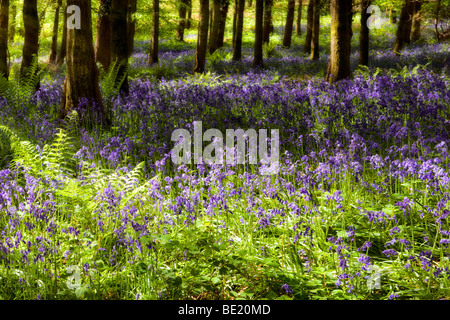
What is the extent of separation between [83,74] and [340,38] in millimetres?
4957

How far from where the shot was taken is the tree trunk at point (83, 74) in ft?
20.1

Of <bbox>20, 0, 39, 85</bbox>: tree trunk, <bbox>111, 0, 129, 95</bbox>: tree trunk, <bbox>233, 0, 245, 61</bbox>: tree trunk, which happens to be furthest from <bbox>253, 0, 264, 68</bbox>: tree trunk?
<bbox>20, 0, 39, 85</bbox>: tree trunk

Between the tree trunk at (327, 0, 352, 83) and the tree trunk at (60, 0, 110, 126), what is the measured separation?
14.1ft

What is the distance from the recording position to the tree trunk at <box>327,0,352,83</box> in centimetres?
817

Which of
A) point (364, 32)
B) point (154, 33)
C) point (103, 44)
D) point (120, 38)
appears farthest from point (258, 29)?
point (120, 38)

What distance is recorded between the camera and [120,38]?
8.66 m

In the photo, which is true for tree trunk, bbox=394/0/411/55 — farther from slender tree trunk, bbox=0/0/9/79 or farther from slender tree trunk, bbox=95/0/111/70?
slender tree trunk, bbox=0/0/9/79

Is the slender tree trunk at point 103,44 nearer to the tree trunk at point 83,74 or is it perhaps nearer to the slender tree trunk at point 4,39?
the slender tree trunk at point 4,39

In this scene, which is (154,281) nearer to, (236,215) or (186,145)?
(236,215)
